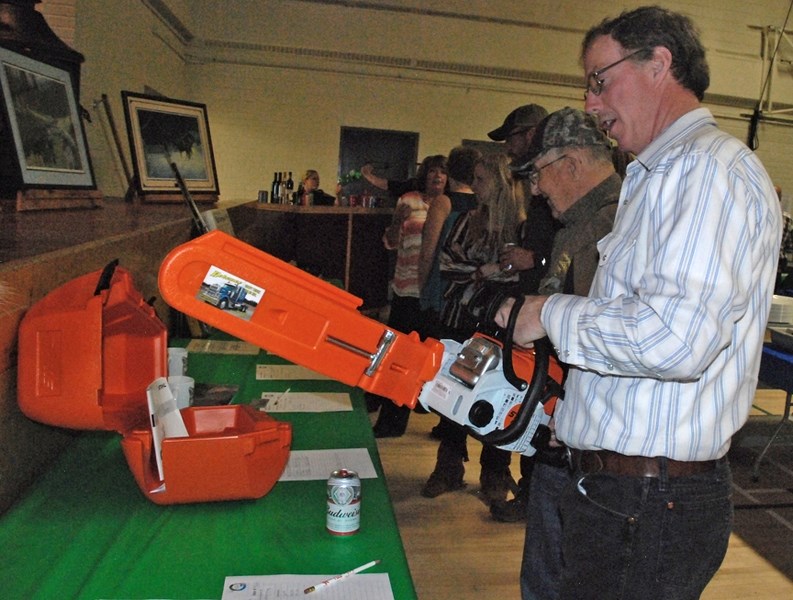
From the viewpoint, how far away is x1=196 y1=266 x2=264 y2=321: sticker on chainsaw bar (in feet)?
3.62

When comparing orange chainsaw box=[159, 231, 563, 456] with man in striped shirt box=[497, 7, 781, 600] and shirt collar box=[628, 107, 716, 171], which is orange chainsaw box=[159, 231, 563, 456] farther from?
shirt collar box=[628, 107, 716, 171]

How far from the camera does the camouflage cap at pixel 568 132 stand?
1.83 m

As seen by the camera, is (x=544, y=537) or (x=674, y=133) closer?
(x=674, y=133)

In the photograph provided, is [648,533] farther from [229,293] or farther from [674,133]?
[229,293]

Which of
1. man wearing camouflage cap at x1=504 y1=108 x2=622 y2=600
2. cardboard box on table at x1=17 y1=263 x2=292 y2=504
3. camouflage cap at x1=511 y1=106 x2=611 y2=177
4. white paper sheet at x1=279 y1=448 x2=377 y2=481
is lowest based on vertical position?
white paper sheet at x1=279 y1=448 x2=377 y2=481

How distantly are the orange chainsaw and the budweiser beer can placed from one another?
0.18 meters

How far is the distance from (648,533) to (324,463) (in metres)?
0.74

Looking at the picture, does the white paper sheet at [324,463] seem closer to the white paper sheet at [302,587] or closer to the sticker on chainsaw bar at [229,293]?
the white paper sheet at [302,587]

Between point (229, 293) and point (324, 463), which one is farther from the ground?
point (229, 293)

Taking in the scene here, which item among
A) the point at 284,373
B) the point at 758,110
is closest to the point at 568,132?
the point at 284,373

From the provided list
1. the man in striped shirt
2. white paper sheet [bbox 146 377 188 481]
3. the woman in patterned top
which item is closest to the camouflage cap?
the man in striped shirt

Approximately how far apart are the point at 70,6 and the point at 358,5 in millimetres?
5203

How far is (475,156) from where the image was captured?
341 cm

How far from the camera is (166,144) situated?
140 inches
